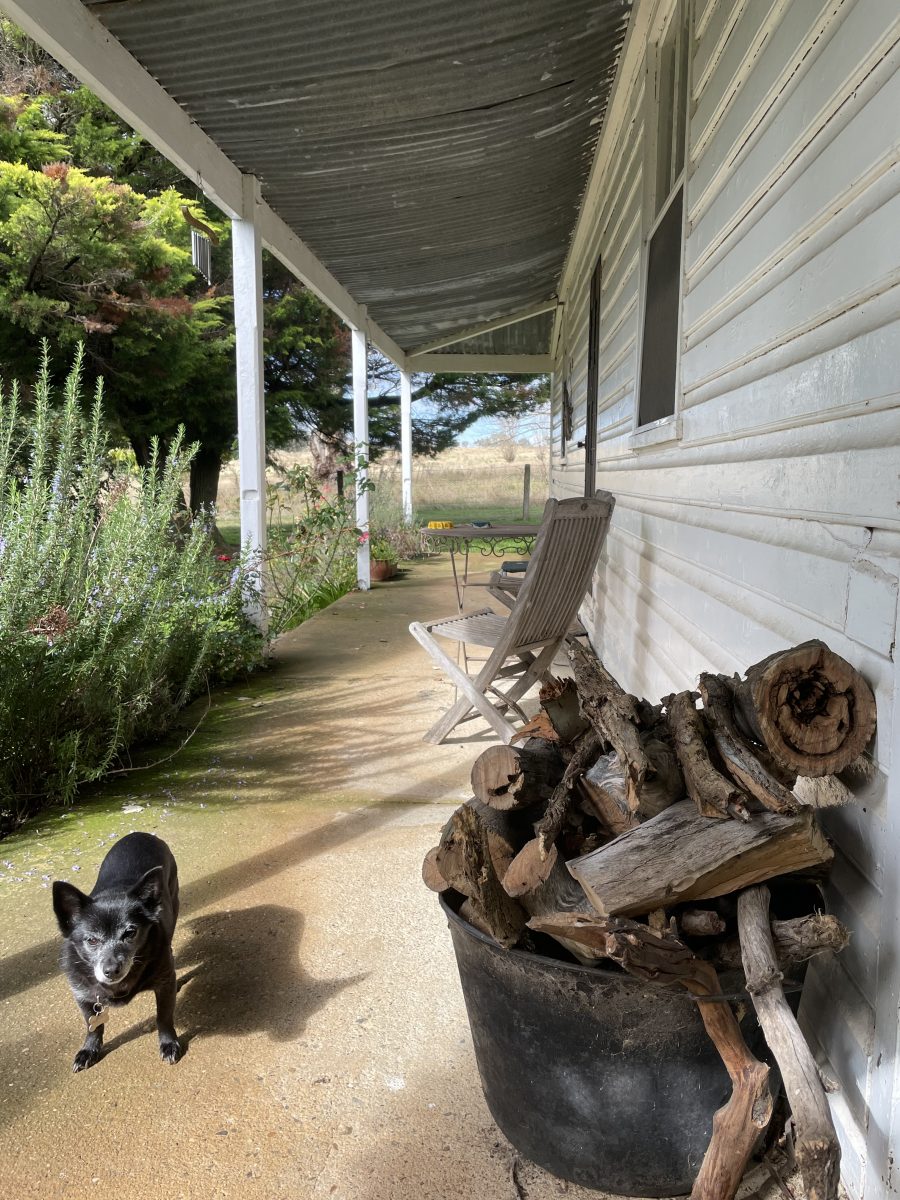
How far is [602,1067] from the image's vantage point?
56.9 inches

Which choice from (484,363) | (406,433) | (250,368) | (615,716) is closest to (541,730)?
(615,716)

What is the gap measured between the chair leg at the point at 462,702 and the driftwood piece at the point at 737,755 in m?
2.25

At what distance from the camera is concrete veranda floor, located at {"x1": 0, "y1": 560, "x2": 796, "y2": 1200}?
162cm

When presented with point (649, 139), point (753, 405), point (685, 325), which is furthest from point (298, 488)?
point (753, 405)

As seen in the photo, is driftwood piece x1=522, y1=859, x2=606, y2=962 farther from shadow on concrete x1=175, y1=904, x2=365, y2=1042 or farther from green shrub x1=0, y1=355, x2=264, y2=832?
green shrub x1=0, y1=355, x2=264, y2=832

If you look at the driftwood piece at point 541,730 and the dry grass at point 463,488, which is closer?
the driftwood piece at point 541,730

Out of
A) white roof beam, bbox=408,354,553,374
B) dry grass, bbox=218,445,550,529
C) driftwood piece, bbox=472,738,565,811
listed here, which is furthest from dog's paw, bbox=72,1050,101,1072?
dry grass, bbox=218,445,550,529

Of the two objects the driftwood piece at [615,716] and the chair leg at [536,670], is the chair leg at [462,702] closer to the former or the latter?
the chair leg at [536,670]

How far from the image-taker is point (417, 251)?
6930 mm

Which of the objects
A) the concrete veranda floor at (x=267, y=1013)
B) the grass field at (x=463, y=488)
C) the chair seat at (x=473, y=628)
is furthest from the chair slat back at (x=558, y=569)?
the grass field at (x=463, y=488)

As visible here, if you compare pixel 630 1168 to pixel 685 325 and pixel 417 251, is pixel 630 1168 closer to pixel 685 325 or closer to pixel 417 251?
pixel 685 325

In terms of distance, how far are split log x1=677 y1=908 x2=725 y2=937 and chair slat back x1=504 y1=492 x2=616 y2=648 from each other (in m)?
2.15

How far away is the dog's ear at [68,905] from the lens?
1.77m

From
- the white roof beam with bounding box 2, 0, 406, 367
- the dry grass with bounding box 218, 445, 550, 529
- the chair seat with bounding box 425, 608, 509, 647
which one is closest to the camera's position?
the white roof beam with bounding box 2, 0, 406, 367
